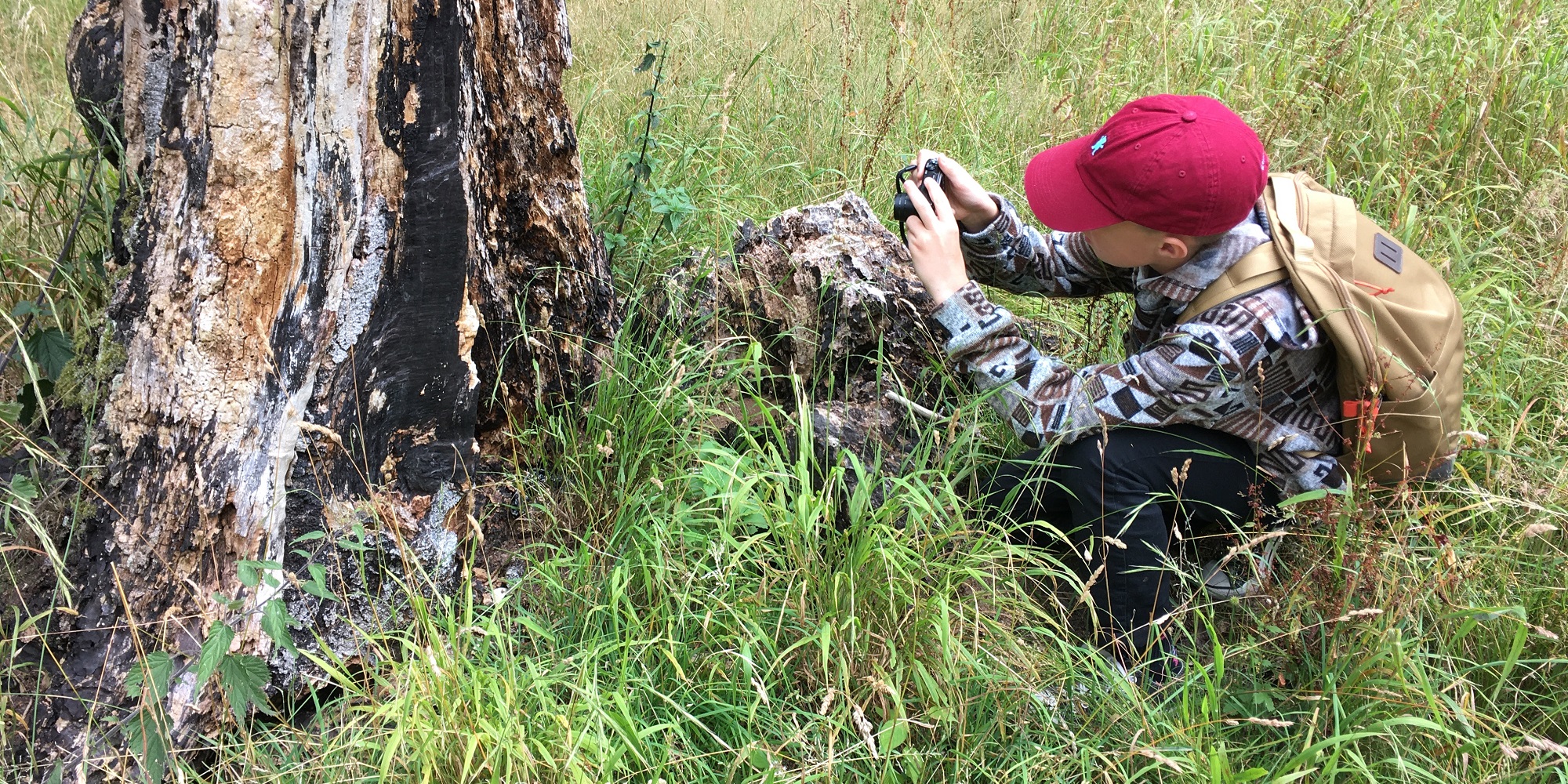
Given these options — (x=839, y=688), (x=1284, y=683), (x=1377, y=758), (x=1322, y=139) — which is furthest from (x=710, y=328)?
(x=1322, y=139)

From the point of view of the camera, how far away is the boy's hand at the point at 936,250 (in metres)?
2.13

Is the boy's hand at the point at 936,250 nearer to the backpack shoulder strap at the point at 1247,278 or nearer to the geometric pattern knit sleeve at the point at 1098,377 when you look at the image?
the geometric pattern knit sleeve at the point at 1098,377

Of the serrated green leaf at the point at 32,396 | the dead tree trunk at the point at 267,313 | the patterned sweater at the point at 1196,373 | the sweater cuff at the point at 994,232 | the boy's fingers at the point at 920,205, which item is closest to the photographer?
the dead tree trunk at the point at 267,313

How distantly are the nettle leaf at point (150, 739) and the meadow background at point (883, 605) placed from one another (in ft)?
0.26

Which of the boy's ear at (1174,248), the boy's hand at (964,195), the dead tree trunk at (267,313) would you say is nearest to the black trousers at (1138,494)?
the boy's ear at (1174,248)

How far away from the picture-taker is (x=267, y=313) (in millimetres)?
1849

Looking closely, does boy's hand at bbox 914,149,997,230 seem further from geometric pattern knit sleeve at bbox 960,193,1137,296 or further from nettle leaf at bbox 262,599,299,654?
nettle leaf at bbox 262,599,299,654

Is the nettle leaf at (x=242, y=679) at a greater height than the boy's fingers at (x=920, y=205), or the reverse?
the boy's fingers at (x=920, y=205)

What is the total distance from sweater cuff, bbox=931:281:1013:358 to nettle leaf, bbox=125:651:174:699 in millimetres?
1612

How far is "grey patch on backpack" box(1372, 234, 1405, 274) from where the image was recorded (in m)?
1.94

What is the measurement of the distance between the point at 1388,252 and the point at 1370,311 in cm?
18

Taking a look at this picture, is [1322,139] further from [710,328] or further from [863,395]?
[710,328]

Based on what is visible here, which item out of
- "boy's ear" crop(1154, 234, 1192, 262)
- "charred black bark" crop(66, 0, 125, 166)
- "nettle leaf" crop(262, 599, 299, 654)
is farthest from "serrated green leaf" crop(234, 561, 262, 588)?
"boy's ear" crop(1154, 234, 1192, 262)

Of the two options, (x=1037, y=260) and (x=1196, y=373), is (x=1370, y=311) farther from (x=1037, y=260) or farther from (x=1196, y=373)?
(x=1037, y=260)
